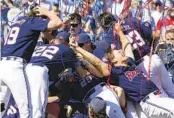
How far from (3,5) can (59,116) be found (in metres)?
5.41

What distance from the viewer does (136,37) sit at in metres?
7.09

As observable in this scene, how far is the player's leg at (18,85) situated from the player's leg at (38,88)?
0.08 m

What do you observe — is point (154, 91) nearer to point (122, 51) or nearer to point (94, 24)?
point (122, 51)

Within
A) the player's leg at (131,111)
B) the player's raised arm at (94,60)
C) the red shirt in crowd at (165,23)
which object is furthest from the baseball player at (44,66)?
the red shirt in crowd at (165,23)

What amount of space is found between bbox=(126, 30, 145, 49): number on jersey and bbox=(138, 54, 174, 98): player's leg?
1.57 ft

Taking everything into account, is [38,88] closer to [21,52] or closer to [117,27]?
[21,52]

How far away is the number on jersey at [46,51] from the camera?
18.9 ft

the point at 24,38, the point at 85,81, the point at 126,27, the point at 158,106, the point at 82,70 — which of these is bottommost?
the point at 158,106

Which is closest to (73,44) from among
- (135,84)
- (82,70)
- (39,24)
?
(82,70)

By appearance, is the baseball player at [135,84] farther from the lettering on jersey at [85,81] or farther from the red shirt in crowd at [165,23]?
the red shirt in crowd at [165,23]

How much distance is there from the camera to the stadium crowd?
5309mm

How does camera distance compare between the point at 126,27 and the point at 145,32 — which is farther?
the point at 145,32

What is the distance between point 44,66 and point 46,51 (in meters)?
0.35

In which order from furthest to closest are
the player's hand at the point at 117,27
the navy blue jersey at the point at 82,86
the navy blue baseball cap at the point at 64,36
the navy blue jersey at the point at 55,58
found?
→ the player's hand at the point at 117,27 → the navy blue baseball cap at the point at 64,36 → the navy blue jersey at the point at 82,86 → the navy blue jersey at the point at 55,58
